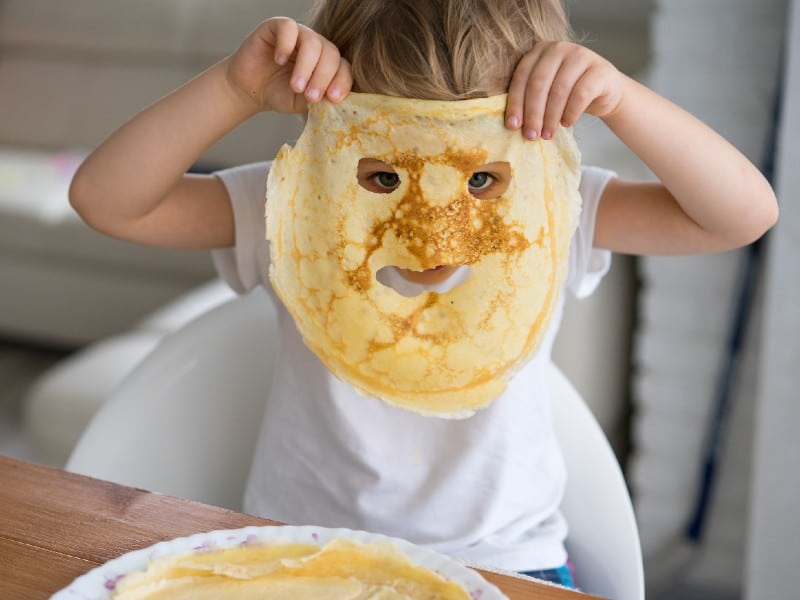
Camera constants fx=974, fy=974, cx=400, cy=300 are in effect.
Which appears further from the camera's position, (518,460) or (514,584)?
(518,460)

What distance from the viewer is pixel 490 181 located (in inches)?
30.9

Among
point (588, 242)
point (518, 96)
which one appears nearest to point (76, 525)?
point (518, 96)

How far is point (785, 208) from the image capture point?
51.6 inches

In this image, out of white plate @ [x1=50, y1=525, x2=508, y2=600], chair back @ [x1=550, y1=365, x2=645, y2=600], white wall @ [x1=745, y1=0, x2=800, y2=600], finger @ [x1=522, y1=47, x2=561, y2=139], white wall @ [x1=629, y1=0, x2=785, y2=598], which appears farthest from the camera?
white wall @ [x1=629, y1=0, x2=785, y2=598]

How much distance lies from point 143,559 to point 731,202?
1.89 ft

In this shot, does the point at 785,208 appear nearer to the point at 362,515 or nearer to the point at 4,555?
the point at 362,515

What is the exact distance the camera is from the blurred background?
1.37 meters

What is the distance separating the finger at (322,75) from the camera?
29.5 inches

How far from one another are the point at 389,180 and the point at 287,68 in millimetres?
125

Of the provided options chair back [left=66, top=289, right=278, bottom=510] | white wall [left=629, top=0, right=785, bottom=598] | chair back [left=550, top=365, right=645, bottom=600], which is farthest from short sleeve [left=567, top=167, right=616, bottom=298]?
white wall [left=629, top=0, right=785, bottom=598]

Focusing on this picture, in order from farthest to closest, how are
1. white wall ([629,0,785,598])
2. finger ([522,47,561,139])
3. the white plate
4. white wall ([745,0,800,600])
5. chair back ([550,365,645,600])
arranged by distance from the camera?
white wall ([629,0,785,598]) → white wall ([745,0,800,600]) → chair back ([550,365,645,600]) → finger ([522,47,561,139]) → the white plate

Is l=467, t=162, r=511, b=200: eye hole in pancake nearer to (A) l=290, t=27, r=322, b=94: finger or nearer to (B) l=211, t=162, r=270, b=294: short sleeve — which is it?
(A) l=290, t=27, r=322, b=94: finger

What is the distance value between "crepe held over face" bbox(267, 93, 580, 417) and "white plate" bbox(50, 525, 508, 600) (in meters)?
0.18

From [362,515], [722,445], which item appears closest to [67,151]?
[722,445]
